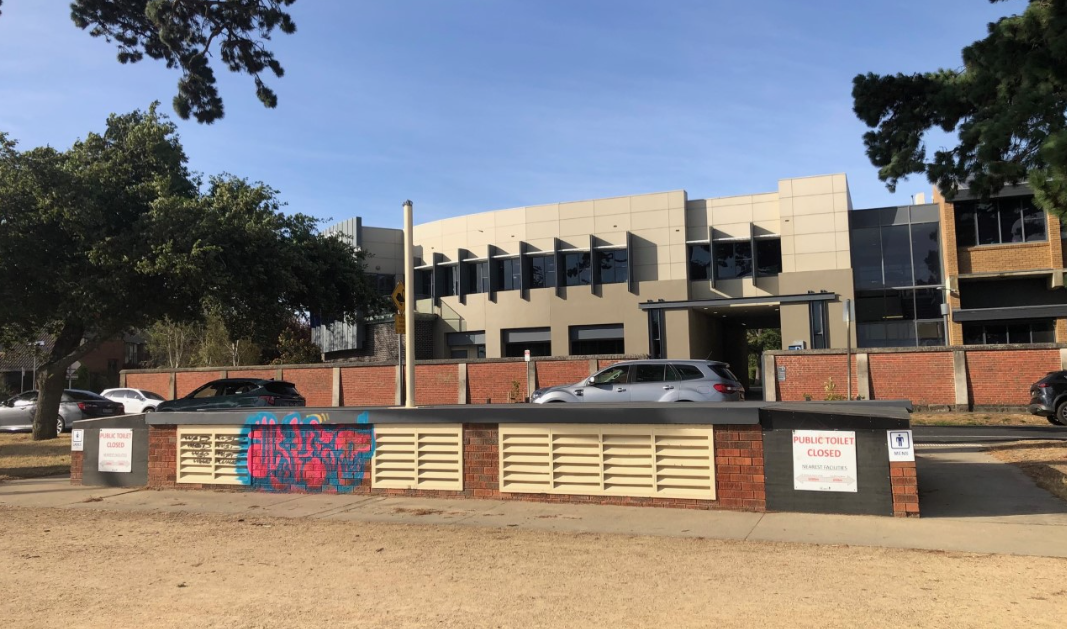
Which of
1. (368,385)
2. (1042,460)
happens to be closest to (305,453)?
(1042,460)

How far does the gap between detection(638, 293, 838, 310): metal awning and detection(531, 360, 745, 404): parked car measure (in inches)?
719

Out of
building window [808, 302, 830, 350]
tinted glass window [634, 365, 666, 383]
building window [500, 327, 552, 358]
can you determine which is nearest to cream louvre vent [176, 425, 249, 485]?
tinted glass window [634, 365, 666, 383]

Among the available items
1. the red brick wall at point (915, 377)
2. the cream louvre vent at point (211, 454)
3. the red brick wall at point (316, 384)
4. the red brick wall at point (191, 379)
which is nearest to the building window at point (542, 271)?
the red brick wall at point (316, 384)

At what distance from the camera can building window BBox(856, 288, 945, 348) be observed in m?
31.8

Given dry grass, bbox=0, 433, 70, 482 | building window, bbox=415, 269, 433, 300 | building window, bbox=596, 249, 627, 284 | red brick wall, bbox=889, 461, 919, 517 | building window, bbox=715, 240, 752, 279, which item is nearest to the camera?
red brick wall, bbox=889, 461, 919, 517

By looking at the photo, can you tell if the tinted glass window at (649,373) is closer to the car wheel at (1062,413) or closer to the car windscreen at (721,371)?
the car windscreen at (721,371)

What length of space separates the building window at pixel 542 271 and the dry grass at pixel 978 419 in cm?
1927

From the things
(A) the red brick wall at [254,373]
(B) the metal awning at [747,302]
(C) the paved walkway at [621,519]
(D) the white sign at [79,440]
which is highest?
(B) the metal awning at [747,302]

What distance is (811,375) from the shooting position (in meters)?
25.3

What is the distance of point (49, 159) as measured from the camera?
18.2 meters

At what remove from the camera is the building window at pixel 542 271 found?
127 ft

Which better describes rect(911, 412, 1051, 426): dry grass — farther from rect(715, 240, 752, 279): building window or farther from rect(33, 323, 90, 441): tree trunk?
rect(33, 323, 90, 441): tree trunk

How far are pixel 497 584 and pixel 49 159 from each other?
17.4 m

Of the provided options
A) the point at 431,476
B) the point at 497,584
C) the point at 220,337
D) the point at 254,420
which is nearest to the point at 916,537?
the point at 497,584
